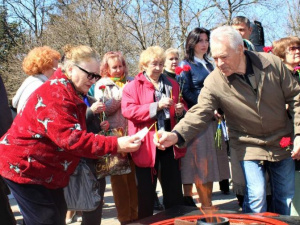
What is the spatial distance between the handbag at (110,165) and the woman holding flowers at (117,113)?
2.83 feet

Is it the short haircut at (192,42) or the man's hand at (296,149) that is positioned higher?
the short haircut at (192,42)

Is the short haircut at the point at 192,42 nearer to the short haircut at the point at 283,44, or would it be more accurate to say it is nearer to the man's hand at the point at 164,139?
the short haircut at the point at 283,44

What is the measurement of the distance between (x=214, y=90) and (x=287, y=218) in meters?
1.34

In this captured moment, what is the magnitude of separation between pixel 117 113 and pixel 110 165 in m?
1.25

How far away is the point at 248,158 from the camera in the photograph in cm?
346

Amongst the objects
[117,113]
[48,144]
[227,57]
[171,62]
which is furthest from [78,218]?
[227,57]

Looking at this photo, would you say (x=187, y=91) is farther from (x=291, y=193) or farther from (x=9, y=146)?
(x=9, y=146)

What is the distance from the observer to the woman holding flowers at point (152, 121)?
423 cm

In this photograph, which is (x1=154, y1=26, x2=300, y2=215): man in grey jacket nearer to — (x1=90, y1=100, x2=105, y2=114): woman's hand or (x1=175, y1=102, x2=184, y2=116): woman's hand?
(x1=175, y1=102, x2=184, y2=116): woman's hand

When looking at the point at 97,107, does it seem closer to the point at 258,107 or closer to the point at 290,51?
the point at 258,107

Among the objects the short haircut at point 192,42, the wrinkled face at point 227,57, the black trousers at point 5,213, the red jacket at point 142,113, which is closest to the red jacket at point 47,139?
the black trousers at point 5,213

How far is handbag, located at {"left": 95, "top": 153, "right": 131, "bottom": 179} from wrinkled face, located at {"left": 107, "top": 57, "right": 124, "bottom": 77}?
1.47 meters

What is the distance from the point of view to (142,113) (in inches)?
170

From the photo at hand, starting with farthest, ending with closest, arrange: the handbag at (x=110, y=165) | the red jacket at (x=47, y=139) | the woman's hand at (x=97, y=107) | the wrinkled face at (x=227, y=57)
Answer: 1. the woman's hand at (x=97, y=107)
2. the handbag at (x=110, y=165)
3. the wrinkled face at (x=227, y=57)
4. the red jacket at (x=47, y=139)
